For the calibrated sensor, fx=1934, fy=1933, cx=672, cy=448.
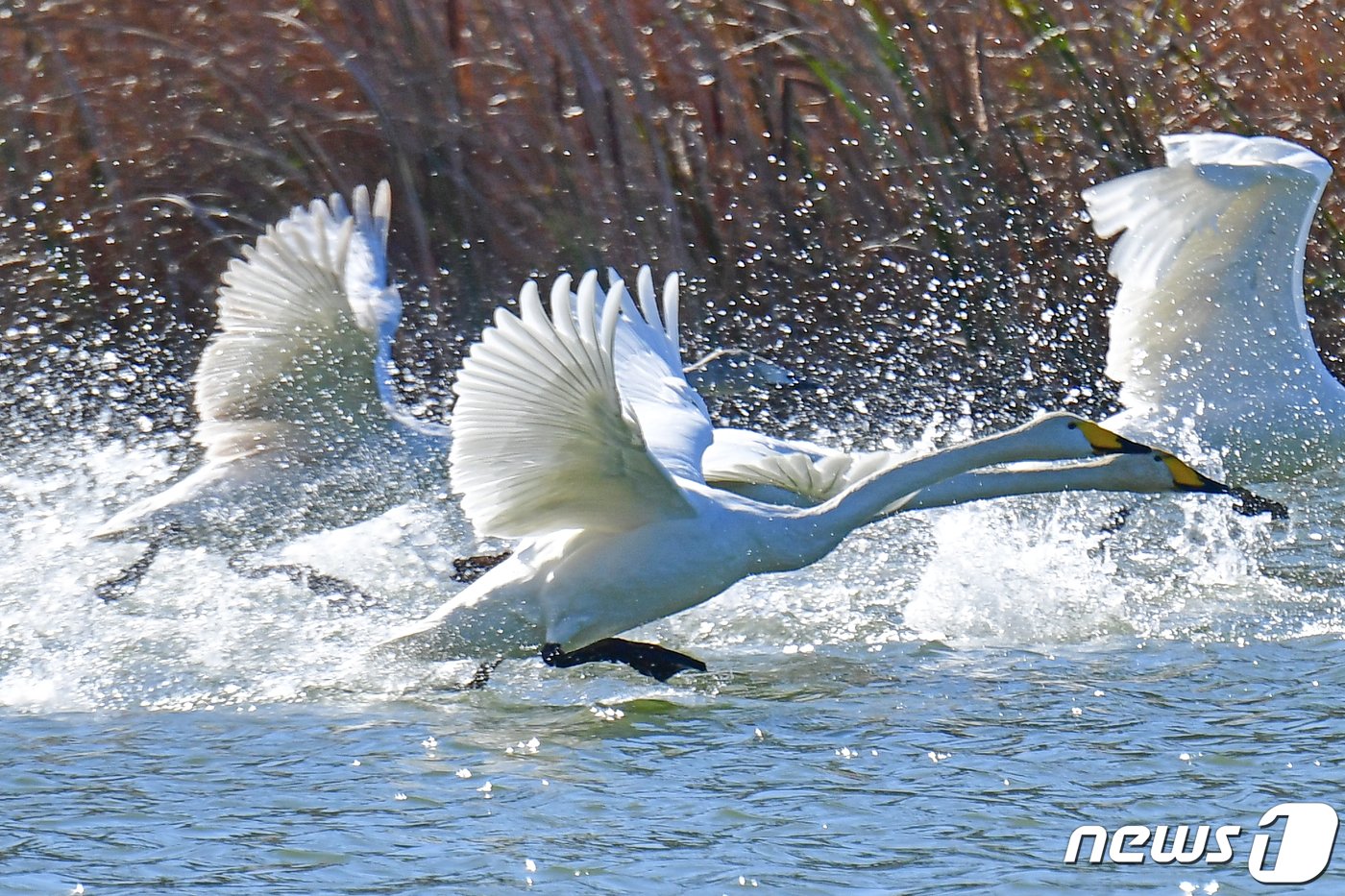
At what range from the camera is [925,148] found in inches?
405

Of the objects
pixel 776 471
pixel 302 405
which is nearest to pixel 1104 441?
pixel 776 471

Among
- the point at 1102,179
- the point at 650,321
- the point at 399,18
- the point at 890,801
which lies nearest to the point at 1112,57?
the point at 1102,179

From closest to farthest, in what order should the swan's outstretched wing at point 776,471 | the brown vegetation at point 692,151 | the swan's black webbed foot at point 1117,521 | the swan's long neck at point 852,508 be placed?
the swan's long neck at point 852,508, the swan's outstretched wing at point 776,471, the swan's black webbed foot at point 1117,521, the brown vegetation at point 692,151

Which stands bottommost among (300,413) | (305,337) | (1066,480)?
(1066,480)

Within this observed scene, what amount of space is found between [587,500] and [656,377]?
3.57 ft

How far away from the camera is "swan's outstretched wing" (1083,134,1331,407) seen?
7172mm

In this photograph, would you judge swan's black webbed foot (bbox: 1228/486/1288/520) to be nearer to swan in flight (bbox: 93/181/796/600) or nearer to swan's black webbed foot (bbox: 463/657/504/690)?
swan in flight (bbox: 93/181/796/600)

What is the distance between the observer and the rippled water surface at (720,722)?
166 inches

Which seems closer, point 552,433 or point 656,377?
point 552,433

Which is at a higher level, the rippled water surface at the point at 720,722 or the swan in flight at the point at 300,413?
the swan in flight at the point at 300,413

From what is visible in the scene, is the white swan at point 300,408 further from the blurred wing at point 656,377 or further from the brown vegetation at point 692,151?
the brown vegetation at point 692,151

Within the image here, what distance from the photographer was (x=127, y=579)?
24.8ft

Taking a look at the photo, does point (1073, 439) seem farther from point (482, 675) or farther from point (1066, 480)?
point (482, 675)

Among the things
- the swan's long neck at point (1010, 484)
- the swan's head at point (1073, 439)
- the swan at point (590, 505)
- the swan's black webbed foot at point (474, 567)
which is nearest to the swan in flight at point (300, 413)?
the swan's black webbed foot at point (474, 567)
